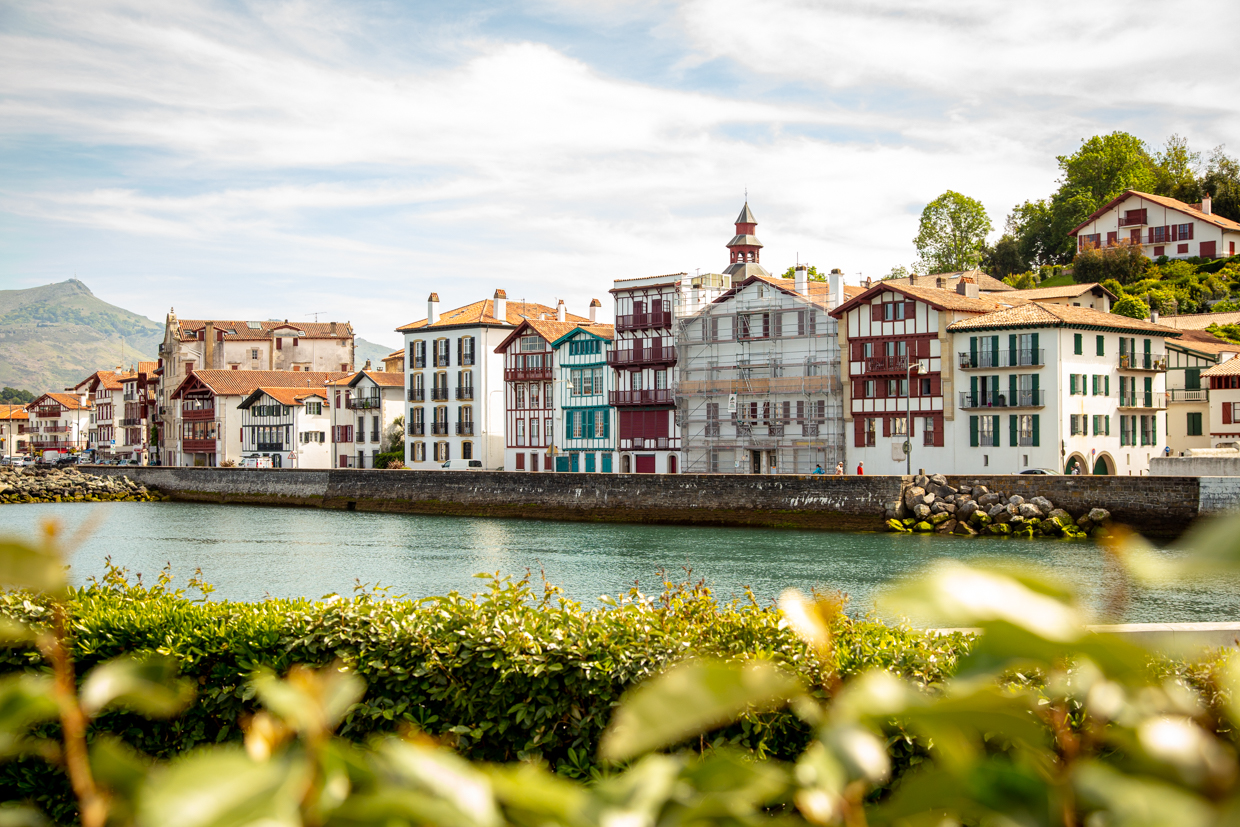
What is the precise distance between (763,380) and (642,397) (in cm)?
808

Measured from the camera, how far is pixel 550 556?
36406mm

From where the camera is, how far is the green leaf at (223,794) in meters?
0.80

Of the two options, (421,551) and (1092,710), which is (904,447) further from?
(1092,710)

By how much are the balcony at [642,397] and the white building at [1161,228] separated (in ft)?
143

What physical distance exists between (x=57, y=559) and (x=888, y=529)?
1700 inches

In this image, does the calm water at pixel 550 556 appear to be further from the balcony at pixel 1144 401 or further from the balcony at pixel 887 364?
the balcony at pixel 1144 401

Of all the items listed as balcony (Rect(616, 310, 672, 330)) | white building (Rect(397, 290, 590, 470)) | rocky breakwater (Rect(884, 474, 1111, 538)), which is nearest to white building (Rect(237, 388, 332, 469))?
white building (Rect(397, 290, 590, 470))

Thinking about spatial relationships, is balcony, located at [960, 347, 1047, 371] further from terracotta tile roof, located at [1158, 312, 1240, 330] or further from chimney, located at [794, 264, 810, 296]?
terracotta tile roof, located at [1158, 312, 1240, 330]

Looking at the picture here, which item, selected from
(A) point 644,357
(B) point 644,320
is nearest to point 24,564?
(A) point 644,357

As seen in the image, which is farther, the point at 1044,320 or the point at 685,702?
the point at 1044,320

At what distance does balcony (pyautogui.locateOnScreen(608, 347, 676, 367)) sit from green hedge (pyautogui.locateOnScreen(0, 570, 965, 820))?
5516cm

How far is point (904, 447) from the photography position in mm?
51938

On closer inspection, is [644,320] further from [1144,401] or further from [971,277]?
[1144,401]

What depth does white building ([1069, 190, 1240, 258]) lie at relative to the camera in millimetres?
83562
